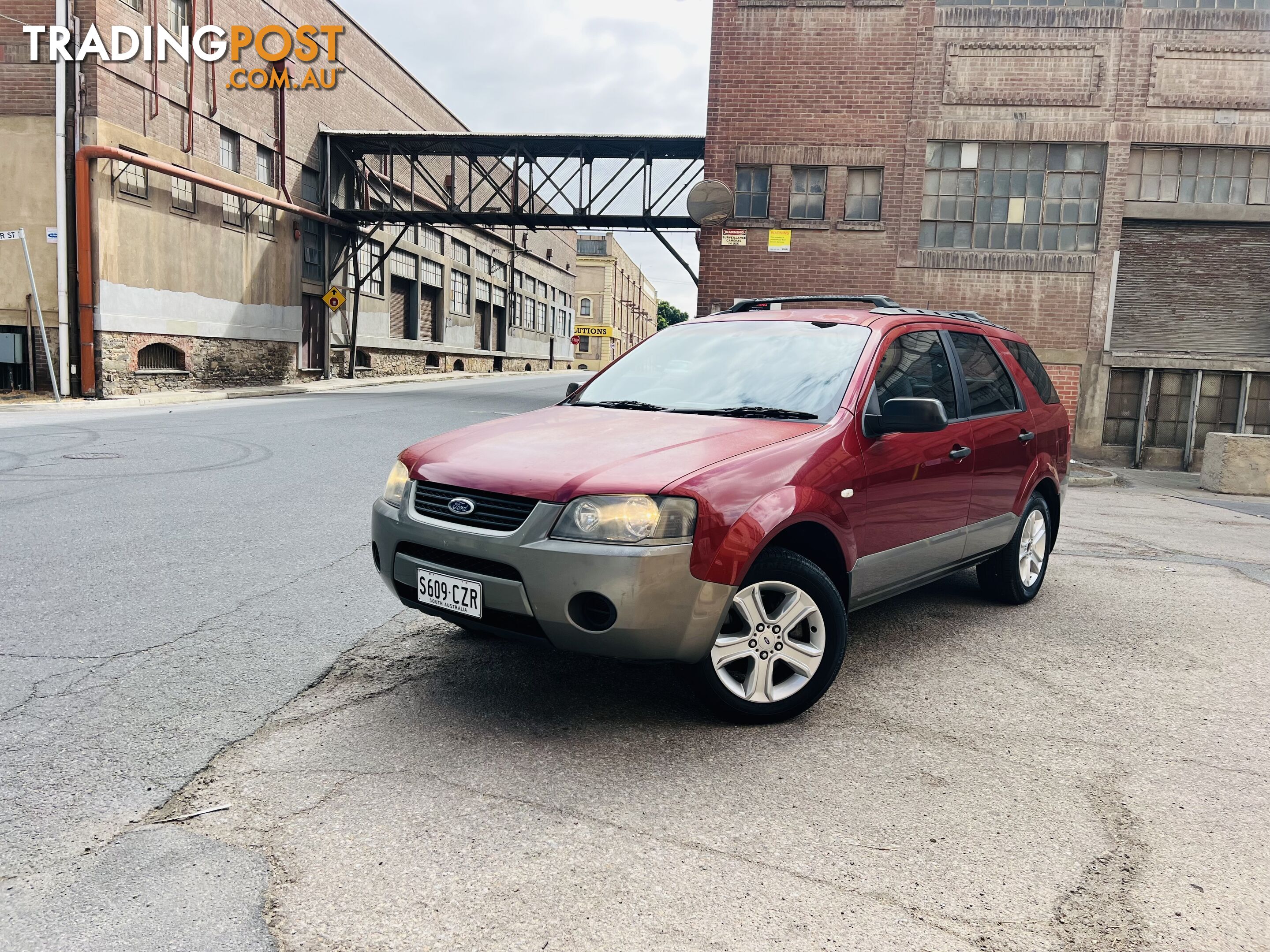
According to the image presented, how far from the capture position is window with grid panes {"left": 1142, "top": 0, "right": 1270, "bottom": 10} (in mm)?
16766

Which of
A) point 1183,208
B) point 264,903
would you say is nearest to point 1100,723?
point 264,903

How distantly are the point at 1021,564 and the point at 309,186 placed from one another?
29367 mm

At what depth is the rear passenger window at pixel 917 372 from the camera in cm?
463

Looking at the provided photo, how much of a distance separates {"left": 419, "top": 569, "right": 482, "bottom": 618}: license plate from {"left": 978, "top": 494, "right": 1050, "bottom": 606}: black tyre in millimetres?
3410

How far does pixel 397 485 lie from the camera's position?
13.4ft

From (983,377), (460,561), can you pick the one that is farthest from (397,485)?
(983,377)

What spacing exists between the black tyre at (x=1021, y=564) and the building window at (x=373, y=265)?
99.5 ft

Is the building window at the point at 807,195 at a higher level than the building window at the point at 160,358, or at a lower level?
higher

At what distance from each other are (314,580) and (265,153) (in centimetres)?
2570

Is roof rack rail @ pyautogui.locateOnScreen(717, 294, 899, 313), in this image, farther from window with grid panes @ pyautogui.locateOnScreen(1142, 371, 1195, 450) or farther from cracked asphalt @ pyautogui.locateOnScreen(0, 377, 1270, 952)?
window with grid panes @ pyautogui.locateOnScreen(1142, 371, 1195, 450)

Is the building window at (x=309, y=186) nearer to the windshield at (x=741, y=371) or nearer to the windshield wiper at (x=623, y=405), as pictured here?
the windshield at (x=741, y=371)

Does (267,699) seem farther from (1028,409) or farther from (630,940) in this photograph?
(1028,409)

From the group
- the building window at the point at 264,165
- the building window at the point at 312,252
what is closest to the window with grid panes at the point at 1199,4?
the building window at the point at 264,165

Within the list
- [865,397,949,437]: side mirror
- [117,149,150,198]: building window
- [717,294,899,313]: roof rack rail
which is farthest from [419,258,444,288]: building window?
[865,397,949,437]: side mirror
